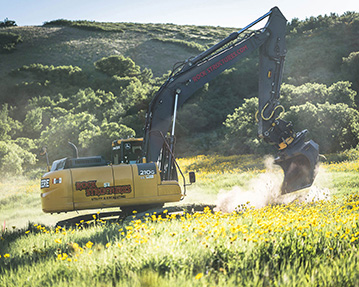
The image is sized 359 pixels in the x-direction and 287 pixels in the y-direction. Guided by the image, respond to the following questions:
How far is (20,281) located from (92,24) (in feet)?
354

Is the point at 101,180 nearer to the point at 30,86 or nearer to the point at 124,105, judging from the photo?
the point at 124,105

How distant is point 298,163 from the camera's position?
11.2 meters

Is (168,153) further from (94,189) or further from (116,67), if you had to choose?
(116,67)

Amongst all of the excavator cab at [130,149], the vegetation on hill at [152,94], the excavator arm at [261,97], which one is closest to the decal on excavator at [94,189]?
the excavator arm at [261,97]

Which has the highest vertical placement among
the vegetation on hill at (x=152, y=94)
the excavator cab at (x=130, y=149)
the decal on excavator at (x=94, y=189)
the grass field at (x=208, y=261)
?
the vegetation on hill at (x=152, y=94)

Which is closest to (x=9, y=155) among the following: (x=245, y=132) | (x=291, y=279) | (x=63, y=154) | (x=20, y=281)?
(x=63, y=154)

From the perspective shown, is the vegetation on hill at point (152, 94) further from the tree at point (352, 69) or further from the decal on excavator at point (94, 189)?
the decal on excavator at point (94, 189)

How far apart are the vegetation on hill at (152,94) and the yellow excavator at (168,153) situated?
44.1 ft

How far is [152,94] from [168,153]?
30.6 meters

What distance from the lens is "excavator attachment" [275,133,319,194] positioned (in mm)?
10930

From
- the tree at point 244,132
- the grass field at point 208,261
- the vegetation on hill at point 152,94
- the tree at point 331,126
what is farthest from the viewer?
the vegetation on hill at point 152,94

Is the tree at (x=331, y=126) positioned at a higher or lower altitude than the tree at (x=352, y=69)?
lower

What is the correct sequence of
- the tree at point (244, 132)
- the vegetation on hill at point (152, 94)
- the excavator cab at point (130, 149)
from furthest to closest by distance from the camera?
the vegetation on hill at point (152, 94)
the tree at point (244, 132)
the excavator cab at point (130, 149)

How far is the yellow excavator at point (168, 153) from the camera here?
8750 millimetres
